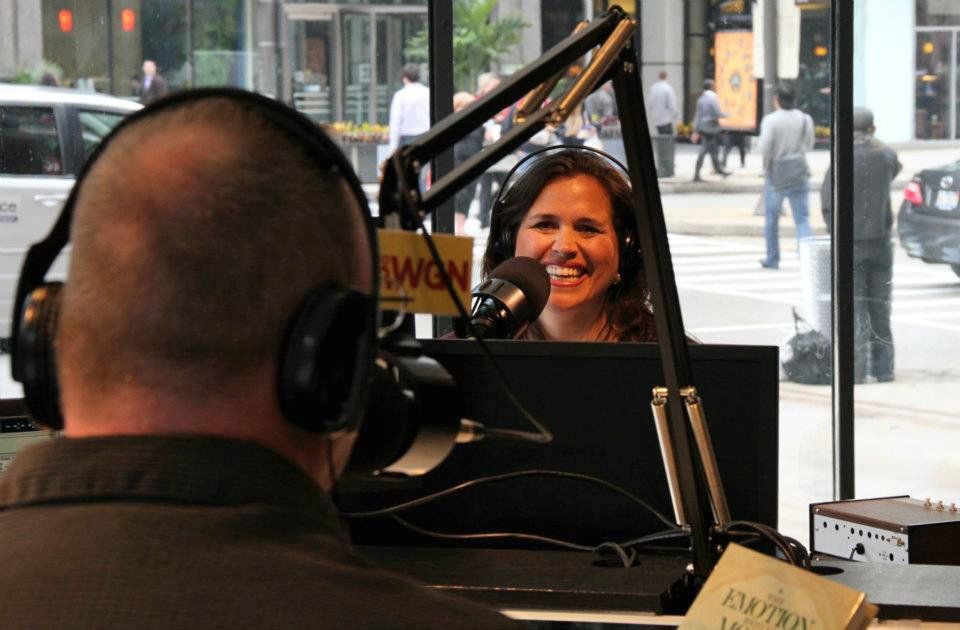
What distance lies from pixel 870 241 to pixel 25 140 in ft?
9.64

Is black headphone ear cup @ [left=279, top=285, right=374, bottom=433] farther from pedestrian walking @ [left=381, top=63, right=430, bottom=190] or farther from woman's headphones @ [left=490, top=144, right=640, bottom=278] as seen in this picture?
pedestrian walking @ [left=381, top=63, right=430, bottom=190]

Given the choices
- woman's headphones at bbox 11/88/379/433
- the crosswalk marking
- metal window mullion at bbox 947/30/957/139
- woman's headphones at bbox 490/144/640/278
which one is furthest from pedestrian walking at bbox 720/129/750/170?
woman's headphones at bbox 11/88/379/433

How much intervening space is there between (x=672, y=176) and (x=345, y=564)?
4.55 meters

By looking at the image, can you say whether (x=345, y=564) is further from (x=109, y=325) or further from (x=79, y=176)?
(x=79, y=176)

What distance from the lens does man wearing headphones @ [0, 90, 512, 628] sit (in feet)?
2.44

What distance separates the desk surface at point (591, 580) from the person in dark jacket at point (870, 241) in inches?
135

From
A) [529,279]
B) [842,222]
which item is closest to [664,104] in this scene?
[842,222]

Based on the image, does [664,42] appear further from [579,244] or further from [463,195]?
[579,244]

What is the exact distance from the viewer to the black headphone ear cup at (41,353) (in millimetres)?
958

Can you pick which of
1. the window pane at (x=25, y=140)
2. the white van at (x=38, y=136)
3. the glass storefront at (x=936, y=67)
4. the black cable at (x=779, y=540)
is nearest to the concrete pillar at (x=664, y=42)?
the glass storefront at (x=936, y=67)

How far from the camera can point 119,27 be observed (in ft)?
16.2

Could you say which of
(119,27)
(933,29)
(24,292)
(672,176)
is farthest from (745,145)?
(24,292)

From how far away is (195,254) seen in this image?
79 centimetres

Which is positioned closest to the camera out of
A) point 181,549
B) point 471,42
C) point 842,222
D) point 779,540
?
point 181,549
